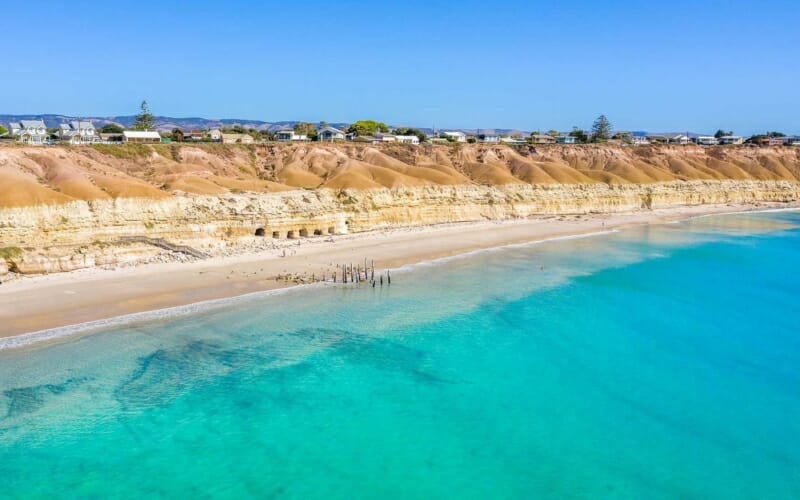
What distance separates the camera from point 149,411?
2142 cm

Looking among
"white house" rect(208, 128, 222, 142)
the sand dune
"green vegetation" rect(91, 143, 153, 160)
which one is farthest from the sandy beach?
"white house" rect(208, 128, 222, 142)

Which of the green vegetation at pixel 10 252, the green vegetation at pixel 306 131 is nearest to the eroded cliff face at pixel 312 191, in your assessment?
the green vegetation at pixel 10 252

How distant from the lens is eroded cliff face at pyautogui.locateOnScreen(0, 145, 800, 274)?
3903 centimetres

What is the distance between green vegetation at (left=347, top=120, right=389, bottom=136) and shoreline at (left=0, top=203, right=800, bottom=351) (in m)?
54.9

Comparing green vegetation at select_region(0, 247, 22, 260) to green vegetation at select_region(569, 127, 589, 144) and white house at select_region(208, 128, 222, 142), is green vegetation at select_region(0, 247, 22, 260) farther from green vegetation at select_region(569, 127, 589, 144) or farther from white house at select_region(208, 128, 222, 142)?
green vegetation at select_region(569, 127, 589, 144)

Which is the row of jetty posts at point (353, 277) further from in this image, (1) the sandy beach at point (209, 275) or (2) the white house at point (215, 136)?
(2) the white house at point (215, 136)

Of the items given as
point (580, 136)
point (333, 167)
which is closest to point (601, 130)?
point (580, 136)

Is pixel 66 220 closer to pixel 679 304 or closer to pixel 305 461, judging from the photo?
pixel 305 461

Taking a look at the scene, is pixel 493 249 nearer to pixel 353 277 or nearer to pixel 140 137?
pixel 353 277

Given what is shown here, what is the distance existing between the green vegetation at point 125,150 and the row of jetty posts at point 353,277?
32379 mm

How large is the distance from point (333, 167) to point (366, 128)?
48049 mm

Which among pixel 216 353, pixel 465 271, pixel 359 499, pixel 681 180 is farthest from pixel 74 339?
pixel 681 180

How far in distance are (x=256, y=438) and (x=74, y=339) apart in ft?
39.7

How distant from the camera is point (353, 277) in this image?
3984cm
